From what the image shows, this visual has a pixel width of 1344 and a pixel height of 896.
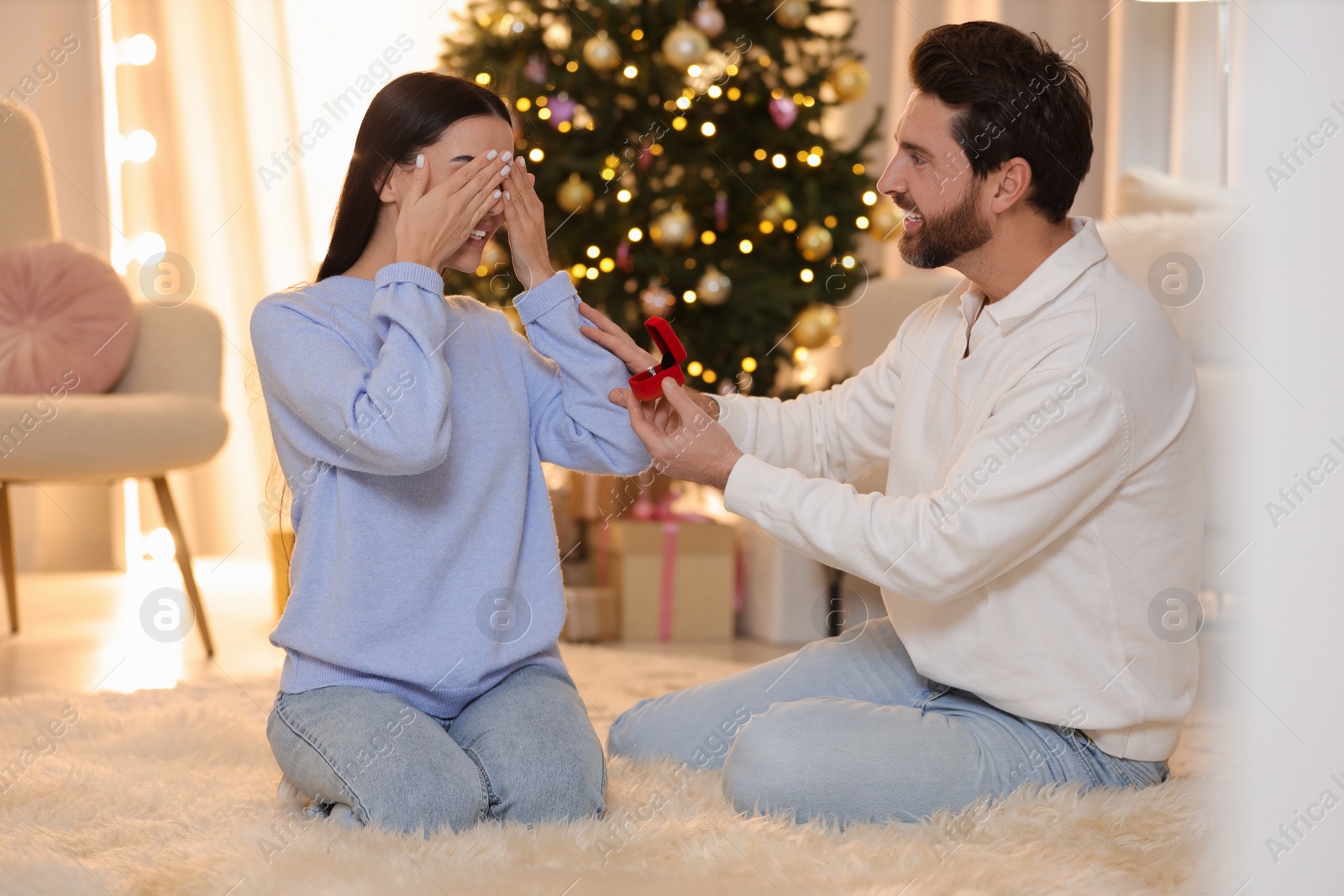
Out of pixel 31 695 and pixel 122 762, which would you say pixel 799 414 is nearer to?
pixel 122 762

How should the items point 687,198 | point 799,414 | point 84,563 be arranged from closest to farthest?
point 799,414, point 687,198, point 84,563

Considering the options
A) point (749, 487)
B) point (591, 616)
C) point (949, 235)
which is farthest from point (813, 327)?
point (749, 487)

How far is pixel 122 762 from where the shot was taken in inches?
57.9

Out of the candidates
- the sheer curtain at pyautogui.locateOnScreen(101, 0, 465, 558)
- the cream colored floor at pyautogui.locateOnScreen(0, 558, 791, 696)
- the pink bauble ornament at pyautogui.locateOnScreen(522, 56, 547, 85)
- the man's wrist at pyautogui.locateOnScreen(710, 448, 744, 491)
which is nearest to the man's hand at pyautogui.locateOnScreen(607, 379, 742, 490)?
the man's wrist at pyautogui.locateOnScreen(710, 448, 744, 491)

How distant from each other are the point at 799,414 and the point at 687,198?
1237 mm

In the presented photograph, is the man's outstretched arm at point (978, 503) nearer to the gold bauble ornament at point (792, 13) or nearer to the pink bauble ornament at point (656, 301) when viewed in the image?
the pink bauble ornament at point (656, 301)

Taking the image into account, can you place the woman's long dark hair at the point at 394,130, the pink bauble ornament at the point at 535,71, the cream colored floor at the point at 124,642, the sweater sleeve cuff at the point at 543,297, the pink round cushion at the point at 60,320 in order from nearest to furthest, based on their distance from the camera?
1. the woman's long dark hair at the point at 394,130
2. the sweater sleeve cuff at the point at 543,297
3. the cream colored floor at the point at 124,642
4. the pink round cushion at the point at 60,320
5. the pink bauble ornament at the point at 535,71

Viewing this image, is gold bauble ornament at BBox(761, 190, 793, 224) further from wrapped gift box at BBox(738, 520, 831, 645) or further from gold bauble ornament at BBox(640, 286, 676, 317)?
wrapped gift box at BBox(738, 520, 831, 645)

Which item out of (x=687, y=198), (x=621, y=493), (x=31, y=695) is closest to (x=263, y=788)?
(x=31, y=695)

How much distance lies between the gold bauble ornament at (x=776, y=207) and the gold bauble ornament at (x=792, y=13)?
1.30 ft

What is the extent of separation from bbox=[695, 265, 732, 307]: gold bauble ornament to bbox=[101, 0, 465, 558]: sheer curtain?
1.62m

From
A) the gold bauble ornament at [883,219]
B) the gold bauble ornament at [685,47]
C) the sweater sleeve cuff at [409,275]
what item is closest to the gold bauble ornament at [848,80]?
the gold bauble ornament at [883,219]

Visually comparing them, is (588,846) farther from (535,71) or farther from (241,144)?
(241,144)

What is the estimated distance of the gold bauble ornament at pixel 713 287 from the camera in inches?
104
